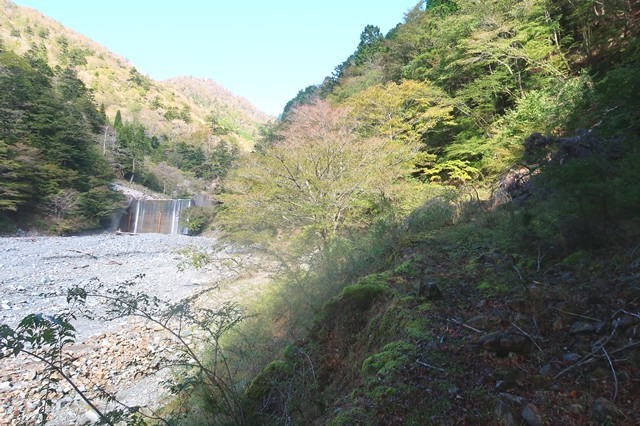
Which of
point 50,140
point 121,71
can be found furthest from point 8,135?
point 121,71

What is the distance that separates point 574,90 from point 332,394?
8.90 meters

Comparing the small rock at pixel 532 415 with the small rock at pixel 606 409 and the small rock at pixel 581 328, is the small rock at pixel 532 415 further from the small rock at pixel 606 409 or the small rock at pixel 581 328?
the small rock at pixel 581 328

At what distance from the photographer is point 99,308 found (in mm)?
10953

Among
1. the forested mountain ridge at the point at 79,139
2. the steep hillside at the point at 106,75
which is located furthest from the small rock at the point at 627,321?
the steep hillside at the point at 106,75

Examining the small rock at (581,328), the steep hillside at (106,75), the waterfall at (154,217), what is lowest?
the waterfall at (154,217)

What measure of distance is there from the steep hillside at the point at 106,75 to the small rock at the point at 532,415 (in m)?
66.8

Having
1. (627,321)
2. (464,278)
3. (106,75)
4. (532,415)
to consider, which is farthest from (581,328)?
(106,75)

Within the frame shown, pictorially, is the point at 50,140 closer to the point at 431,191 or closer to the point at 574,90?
the point at 431,191

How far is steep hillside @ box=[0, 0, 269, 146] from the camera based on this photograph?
73.6 m

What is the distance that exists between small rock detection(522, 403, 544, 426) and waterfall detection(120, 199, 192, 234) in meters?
34.6

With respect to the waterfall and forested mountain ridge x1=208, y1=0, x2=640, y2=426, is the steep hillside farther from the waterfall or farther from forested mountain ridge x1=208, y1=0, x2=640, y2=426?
forested mountain ridge x1=208, y1=0, x2=640, y2=426

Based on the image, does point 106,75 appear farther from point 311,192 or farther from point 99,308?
point 311,192

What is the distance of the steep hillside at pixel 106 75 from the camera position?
73550 millimetres

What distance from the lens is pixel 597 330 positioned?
6.65ft
